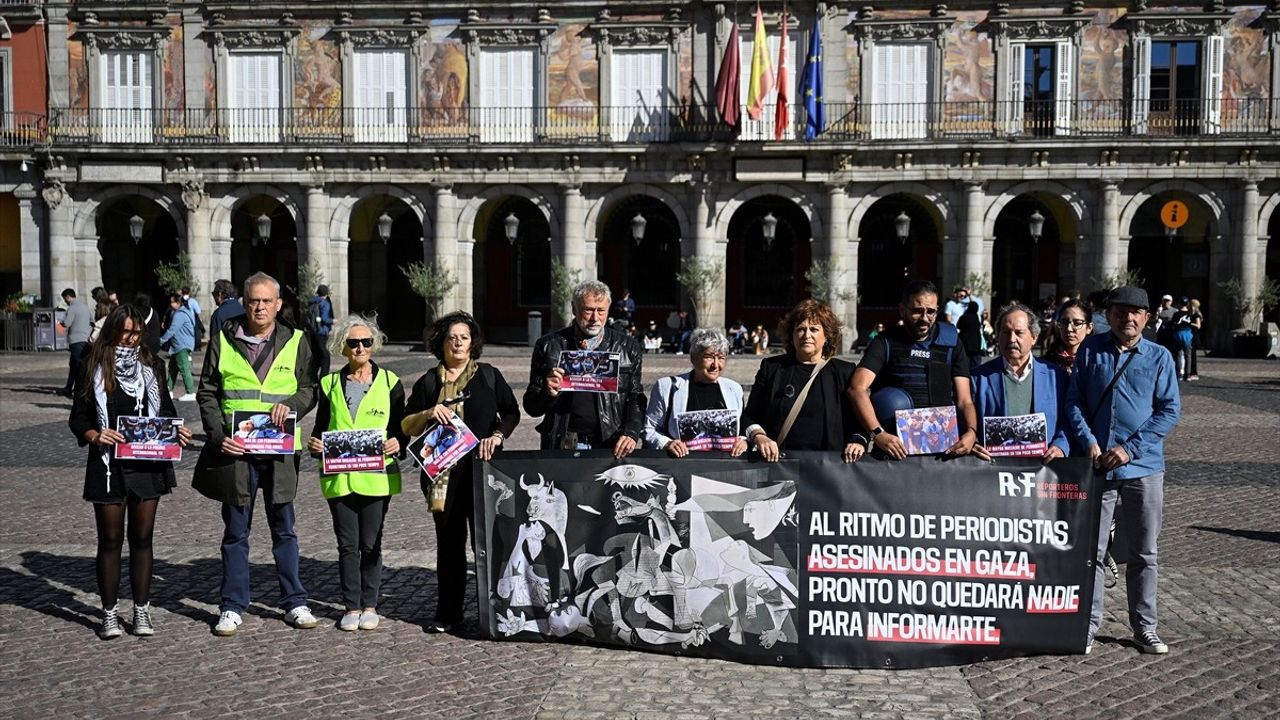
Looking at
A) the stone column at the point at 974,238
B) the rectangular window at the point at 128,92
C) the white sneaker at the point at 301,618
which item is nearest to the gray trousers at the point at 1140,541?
the white sneaker at the point at 301,618

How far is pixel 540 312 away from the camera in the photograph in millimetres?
33469

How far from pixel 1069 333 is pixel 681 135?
23.5 m

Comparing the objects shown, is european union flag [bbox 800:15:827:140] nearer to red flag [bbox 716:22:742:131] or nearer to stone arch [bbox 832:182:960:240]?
red flag [bbox 716:22:742:131]

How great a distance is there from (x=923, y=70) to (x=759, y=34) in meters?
4.54

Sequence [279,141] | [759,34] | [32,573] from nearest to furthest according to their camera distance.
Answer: [32,573] < [759,34] < [279,141]

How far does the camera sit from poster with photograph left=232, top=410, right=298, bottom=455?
6359 millimetres

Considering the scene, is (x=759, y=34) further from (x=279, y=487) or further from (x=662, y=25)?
(x=279, y=487)

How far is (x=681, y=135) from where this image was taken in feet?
97.6

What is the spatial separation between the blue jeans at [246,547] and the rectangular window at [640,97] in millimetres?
24252

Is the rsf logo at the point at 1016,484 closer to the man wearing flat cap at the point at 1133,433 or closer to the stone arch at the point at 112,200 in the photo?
the man wearing flat cap at the point at 1133,433

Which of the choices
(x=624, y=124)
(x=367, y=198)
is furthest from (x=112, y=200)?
(x=624, y=124)

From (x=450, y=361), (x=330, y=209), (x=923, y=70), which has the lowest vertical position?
(x=450, y=361)

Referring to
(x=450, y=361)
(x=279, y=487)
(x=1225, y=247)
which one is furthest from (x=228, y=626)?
(x=1225, y=247)

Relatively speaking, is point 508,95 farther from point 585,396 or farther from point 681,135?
point 585,396
